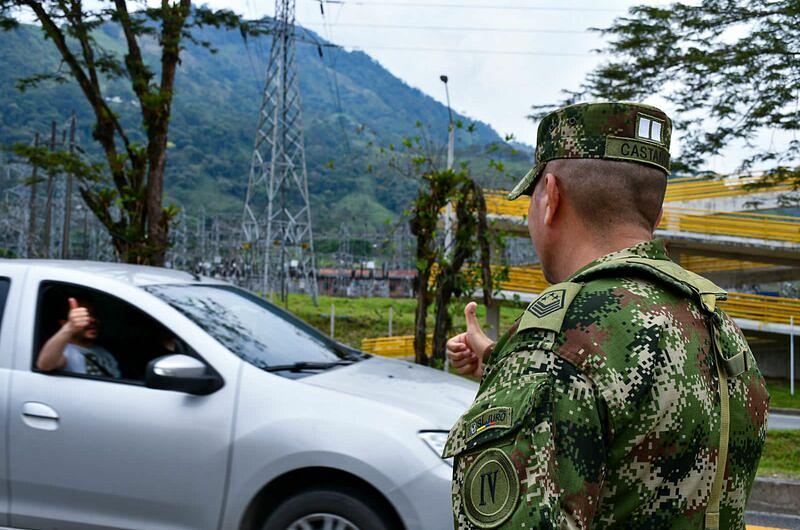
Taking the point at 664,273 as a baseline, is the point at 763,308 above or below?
below

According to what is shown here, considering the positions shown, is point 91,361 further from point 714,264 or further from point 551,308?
point 714,264

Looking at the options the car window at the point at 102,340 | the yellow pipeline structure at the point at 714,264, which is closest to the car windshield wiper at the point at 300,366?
the car window at the point at 102,340

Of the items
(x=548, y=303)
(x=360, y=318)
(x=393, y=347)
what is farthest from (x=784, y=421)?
(x=360, y=318)

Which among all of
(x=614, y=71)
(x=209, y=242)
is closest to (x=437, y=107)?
(x=209, y=242)

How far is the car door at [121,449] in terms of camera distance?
11.7 feet

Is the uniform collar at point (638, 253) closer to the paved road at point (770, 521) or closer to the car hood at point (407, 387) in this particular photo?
the car hood at point (407, 387)

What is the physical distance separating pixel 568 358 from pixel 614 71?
11.0m

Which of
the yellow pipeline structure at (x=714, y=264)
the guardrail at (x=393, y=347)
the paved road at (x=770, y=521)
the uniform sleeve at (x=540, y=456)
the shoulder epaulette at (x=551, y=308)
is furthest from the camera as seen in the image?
the yellow pipeline structure at (x=714, y=264)

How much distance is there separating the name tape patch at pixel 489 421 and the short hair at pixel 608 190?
0.40 meters

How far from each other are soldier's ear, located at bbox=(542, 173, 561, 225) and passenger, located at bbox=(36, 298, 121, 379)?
304 cm

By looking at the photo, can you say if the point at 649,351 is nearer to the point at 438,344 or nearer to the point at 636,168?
the point at 636,168

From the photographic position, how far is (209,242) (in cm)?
4525

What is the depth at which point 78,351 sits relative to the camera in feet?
13.2

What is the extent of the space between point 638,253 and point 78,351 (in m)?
3.36
